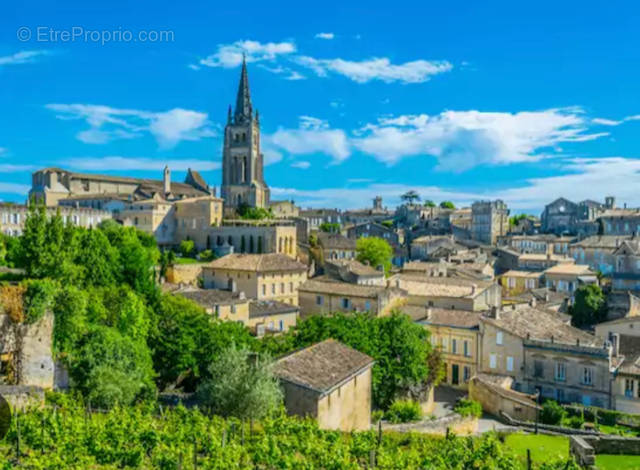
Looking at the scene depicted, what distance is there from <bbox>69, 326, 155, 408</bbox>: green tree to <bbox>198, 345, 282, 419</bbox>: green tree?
278 cm

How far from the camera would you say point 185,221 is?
245 ft

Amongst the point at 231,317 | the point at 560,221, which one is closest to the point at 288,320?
the point at 231,317

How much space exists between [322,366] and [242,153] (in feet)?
270

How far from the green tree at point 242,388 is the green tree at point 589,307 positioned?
136 ft

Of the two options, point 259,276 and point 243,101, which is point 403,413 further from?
point 243,101

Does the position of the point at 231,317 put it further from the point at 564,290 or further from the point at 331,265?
the point at 564,290

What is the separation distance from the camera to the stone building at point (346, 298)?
44.4 metres

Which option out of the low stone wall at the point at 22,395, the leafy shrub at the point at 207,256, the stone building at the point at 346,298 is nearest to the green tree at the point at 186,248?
the leafy shrub at the point at 207,256

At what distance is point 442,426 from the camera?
1035 inches

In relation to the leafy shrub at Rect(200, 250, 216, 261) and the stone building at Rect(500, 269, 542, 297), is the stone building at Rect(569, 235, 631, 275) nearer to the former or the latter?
the stone building at Rect(500, 269, 542, 297)

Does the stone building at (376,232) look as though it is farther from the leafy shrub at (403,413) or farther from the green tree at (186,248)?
the leafy shrub at (403,413)

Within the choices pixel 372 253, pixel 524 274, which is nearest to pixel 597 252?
pixel 524 274

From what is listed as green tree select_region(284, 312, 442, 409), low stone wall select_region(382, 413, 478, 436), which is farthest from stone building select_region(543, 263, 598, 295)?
low stone wall select_region(382, 413, 478, 436)

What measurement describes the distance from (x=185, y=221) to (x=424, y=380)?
162ft
